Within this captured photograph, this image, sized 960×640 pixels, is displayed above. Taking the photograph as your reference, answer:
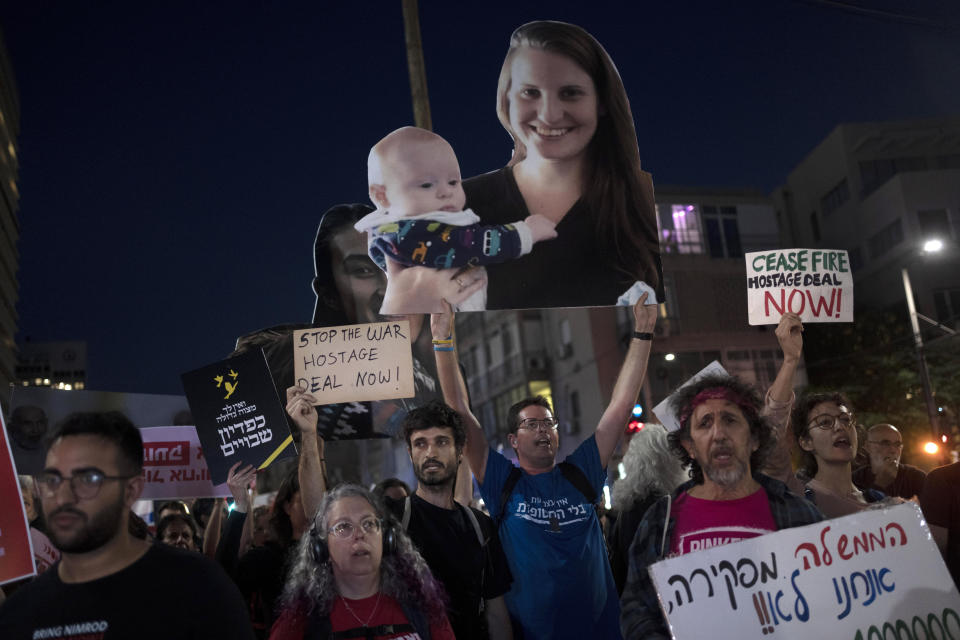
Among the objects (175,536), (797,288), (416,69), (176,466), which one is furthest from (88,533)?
(416,69)

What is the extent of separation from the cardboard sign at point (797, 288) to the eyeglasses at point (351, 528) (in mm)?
2755

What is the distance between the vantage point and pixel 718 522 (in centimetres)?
347

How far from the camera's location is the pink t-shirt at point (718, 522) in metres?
3.43

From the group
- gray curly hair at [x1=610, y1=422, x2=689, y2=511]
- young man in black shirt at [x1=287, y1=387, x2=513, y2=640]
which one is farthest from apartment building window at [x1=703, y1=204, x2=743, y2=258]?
young man in black shirt at [x1=287, y1=387, x2=513, y2=640]

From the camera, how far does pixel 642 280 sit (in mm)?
5906

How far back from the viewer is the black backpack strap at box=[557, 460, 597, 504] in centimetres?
461

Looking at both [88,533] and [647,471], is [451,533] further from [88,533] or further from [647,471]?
[88,533]

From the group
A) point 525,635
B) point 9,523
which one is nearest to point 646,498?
point 525,635

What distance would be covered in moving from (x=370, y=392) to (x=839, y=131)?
1386 inches

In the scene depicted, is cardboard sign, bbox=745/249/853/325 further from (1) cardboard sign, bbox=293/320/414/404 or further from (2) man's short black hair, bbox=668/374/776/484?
(1) cardboard sign, bbox=293/320/414/404

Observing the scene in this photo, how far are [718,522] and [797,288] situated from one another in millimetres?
2382

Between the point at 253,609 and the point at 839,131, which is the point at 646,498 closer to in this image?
the point at 253,609

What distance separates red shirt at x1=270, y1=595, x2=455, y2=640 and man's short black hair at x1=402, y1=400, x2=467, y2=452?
3.32 ft

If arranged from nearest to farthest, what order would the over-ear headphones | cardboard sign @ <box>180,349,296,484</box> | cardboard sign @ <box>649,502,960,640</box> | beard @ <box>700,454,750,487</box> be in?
cardboard sign @ <box>649,502,960,640</box>
beard @ <box>700,454,750,487</box>
the over-ear headphones
cardboard sign @ <box>180,349,296,484</box>
